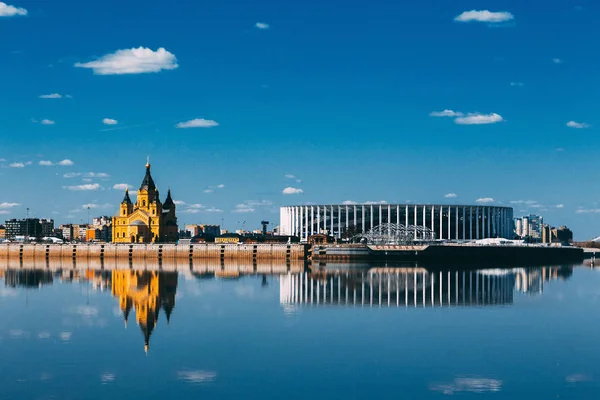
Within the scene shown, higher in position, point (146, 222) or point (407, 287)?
point (146, 222)

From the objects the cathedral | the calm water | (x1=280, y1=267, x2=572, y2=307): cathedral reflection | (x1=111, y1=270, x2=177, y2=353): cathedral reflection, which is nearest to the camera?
the calm water

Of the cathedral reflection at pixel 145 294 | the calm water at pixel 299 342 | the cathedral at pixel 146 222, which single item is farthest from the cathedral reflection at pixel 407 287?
the cathedral at pixel 146 222

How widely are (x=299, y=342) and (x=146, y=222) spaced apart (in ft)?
457

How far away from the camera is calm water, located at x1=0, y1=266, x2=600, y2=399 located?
36.0m

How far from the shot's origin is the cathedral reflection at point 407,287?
71.1 meters

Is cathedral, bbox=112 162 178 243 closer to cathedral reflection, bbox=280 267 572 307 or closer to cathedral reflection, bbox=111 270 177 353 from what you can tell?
cathedral reflection, bbox=111 270 177 353

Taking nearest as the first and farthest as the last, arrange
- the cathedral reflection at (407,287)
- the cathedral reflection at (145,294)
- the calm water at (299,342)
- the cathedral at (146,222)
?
the calm water at (299,342) → the cathedral reflection at (145,294) → the cathedral reflection at (407,287) → the cathedral at (146,222)

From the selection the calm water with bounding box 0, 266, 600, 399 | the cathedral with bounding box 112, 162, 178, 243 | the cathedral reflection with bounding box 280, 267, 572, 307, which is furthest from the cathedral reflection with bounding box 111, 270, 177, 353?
the cathedral with bounding box 112, 162, 178, 243

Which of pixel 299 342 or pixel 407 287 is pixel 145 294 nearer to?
pixel 407 287

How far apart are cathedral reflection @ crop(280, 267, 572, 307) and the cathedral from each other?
74.9 metres

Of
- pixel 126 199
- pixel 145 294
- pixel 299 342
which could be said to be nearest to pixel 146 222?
pixel 126 199

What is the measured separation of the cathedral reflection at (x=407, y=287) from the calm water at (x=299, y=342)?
0.46 m

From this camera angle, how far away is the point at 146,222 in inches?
7160

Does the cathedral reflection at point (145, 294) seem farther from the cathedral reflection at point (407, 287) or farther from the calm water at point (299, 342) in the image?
the cathedral reflection at point (407, 287)
